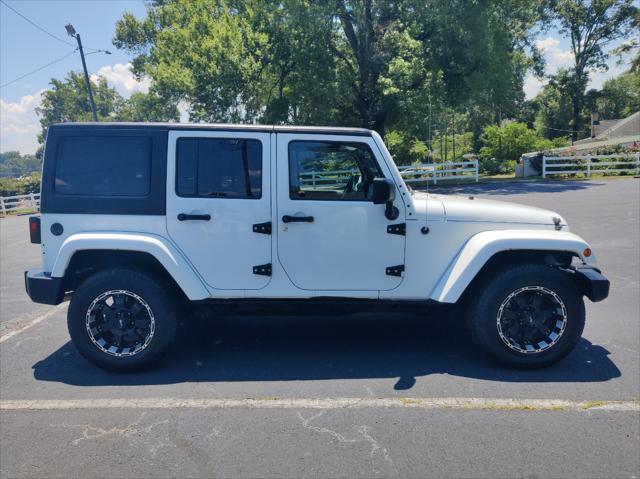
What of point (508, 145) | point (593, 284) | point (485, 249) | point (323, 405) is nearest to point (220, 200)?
point (323, 405)

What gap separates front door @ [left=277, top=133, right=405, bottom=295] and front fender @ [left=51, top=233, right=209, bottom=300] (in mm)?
801

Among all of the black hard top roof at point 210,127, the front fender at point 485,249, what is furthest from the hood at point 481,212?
the black hard top roof at point 210,127

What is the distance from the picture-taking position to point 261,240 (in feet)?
13.7

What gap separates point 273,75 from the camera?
25562 mm

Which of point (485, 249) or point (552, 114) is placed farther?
point (552, 114)

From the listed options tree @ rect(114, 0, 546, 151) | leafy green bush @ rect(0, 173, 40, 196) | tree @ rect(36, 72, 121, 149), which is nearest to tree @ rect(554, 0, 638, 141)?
tree @ rect(114, 0, 546, 151)

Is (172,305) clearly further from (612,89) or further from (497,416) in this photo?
(612,89)

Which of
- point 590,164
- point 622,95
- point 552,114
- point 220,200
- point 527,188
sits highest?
point 622,95

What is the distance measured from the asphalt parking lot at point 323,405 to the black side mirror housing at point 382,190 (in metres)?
1.45

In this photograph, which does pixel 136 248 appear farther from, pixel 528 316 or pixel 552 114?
pixel 552 114

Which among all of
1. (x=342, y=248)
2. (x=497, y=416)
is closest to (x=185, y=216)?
(x=342, y=248)

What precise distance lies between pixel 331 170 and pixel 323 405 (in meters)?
1.94

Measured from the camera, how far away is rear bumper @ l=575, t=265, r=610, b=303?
13.7 ft

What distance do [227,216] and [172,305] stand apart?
0.89 metres
